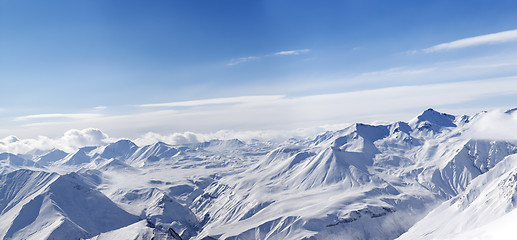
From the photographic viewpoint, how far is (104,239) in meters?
200

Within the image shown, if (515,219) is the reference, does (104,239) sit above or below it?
below

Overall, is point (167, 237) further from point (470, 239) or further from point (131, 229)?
point (470, 239)

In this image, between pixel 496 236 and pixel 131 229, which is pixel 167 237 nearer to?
pixel 131 229

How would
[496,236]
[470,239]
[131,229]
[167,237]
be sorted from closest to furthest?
[496,236]
[470,239]
[167,237]
[131,229]

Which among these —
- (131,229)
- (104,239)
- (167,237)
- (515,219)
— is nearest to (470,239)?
(515,219)

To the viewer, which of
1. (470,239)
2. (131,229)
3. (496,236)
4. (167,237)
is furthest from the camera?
(131,229)

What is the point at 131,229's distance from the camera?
636 feet

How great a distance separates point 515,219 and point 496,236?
24.1 ft

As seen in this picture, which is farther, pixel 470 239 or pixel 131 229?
pixel 131 229

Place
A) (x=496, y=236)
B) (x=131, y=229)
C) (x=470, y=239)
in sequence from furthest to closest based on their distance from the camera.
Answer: (x=131, y=229), (x=470, y=239), (x=496, y=236)

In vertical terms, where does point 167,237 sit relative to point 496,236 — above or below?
below

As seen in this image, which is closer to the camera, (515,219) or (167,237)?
(515,219)

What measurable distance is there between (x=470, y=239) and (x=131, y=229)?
611ft

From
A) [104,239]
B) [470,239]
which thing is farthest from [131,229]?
[470,239]
